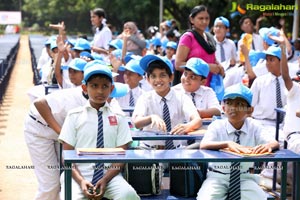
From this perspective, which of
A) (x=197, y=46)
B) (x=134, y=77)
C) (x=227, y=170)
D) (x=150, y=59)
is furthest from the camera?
(x=134, y=77)

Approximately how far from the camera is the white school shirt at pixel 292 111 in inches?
245

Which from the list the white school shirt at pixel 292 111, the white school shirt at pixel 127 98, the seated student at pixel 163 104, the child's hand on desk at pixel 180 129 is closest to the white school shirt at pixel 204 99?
the seated student at pixel 163 104

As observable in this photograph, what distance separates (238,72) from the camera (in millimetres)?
8891

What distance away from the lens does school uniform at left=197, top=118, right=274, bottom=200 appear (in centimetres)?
452

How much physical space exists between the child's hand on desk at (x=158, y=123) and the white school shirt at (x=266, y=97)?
2.13 meters

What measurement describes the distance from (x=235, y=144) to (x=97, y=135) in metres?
0.96

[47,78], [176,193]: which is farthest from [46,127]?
[47,78]

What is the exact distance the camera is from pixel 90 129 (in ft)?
15.3

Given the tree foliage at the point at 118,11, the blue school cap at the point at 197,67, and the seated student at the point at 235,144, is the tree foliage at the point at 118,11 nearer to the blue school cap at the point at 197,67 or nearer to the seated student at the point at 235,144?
the blue school cap at the point at 197,67

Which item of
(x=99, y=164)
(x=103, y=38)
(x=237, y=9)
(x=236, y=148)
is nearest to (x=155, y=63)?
(x=99, y=164)

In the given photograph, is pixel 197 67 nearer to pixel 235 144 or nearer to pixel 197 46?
pixel 197 46

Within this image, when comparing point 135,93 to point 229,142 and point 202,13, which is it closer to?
point 202,13

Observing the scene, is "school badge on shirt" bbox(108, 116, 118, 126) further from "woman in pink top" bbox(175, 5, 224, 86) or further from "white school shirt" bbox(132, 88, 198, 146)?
"woman in pink top" bbox(175, 5, 224, 86)

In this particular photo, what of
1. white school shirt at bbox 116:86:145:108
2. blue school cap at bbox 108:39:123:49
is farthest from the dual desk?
blue school cap at bbox 108:39:123:49
